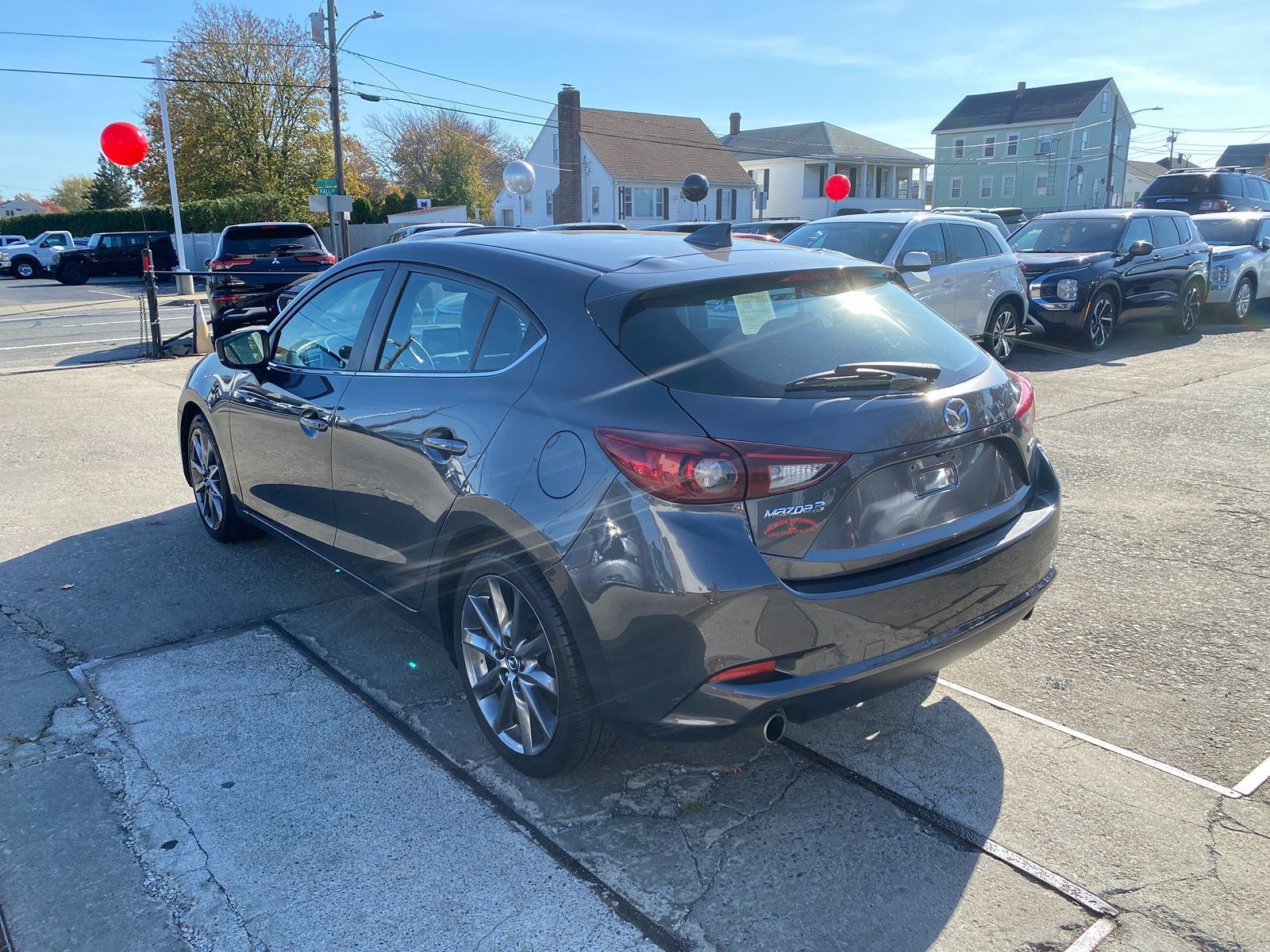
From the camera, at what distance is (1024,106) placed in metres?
62.8

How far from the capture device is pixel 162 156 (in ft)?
158

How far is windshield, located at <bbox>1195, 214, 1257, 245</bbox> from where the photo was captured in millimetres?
16078

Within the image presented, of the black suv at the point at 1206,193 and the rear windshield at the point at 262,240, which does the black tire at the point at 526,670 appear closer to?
the rear windshield at the point at 262,240

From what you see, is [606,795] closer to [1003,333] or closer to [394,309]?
[394,309]

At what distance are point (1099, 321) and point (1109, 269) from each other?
0.67 m

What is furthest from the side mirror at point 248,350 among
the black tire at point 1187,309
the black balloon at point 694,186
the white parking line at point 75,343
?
the black balloon at point 694,186

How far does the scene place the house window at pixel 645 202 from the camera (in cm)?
5178

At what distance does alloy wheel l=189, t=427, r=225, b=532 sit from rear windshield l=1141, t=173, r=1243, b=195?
20.6 metres

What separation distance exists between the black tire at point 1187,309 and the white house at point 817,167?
4389 cm

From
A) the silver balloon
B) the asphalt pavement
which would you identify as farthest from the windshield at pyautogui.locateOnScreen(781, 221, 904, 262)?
the silver balloon

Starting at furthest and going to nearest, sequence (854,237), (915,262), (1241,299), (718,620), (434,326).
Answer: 1. (1241,299)
2. (854,237)
3. (915,262)
4. (434,326)
5. (718,620)

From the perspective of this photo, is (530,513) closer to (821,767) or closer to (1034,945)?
(821,767)

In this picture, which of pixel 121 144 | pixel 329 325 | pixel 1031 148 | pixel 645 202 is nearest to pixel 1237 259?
pixel 329 325

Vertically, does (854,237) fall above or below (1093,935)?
above
